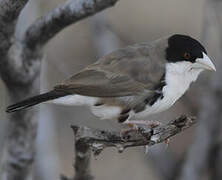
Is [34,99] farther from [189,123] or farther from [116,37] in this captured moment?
[116,37]

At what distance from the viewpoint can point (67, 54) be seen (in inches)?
287

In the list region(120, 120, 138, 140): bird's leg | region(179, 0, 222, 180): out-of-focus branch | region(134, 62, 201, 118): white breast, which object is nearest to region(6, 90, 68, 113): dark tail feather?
region(120, 120, 138, 140): bird's leg

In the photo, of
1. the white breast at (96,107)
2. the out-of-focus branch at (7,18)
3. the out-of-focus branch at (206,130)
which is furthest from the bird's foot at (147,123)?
the out-of-focus branch at (206,130)

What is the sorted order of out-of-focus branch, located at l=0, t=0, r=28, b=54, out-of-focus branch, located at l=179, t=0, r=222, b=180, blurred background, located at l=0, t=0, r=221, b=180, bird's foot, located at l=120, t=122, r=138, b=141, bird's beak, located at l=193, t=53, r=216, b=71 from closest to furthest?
1. out-of-focus branch, located at l=0, t=0, r=28, b=54
2. bird's foot, located at l=120, t=122, r=138, b=141
3. bird's beak, located at l=193, t=53, r=216, b=71
4. out-of-focus branch, located at l=179, t=0, r=222, b=180
5. blurred background, located at l=0, t=0, r=221, b=180

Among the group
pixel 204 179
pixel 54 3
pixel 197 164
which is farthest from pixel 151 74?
pixel 54 3

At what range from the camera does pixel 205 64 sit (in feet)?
10.9

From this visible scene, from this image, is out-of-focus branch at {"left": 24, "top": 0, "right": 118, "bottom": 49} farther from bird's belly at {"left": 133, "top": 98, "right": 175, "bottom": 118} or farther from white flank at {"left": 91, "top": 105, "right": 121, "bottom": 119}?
bird's belly at {"left": 133, "top": 98, "right": 175, "bottom": 118}

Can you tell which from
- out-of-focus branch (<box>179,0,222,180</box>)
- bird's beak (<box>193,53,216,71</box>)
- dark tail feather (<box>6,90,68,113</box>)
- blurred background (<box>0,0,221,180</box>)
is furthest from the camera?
blurred background (<box>0,0,221,180</box>)

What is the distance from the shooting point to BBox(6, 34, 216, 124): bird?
11.0ft

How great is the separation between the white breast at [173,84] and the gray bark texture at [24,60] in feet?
2.55

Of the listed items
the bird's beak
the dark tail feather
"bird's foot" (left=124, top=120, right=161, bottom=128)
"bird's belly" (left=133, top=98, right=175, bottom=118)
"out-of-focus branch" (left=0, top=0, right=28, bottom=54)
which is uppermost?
"out-of-focus branch" (left=0, top=0, right=28, bottom=54)

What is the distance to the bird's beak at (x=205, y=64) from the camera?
331 cm

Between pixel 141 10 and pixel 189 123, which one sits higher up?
pixel 141 10

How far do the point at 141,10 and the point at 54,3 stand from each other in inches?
60.0
